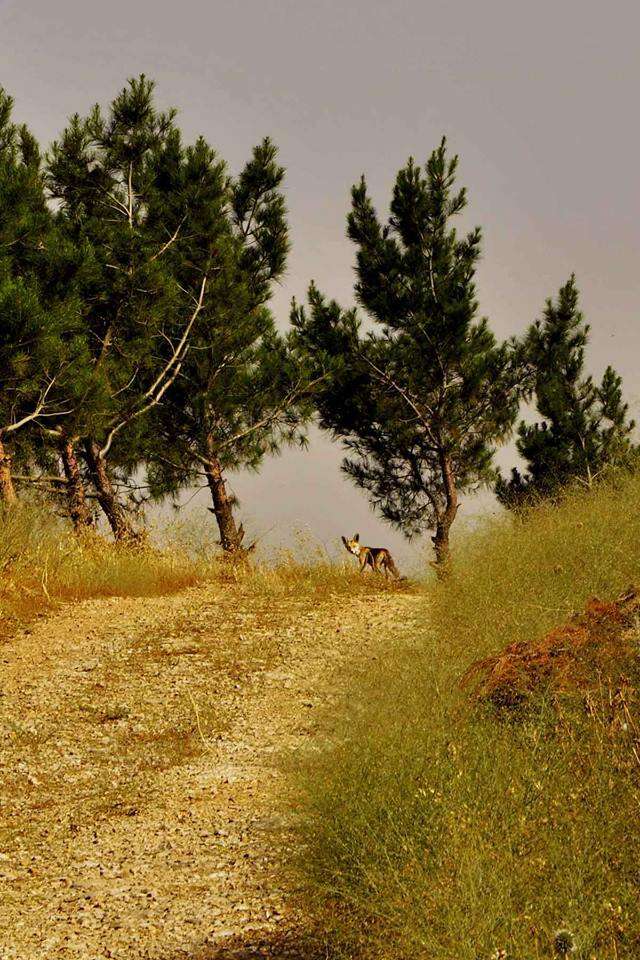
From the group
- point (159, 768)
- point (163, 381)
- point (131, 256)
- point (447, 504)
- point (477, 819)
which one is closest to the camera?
point (477, 819)

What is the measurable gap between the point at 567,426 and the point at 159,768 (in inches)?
635

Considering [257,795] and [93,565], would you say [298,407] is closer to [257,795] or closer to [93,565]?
[93,565]

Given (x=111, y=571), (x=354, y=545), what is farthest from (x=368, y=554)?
(x=111, y=571)

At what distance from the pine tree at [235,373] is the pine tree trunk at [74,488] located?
1.76 meters

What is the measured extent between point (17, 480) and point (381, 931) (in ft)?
41.7

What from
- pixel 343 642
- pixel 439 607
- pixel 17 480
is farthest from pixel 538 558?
pixel 17 480

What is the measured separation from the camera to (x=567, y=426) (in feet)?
65.9

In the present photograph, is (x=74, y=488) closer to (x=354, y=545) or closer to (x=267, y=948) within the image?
(x=354, y=545)

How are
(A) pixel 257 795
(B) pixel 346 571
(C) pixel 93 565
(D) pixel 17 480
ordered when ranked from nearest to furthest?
(A) pixel 257 795 < (C) pixel 93 565 < (B) pixel 346 571 < (D) pixel 17 480

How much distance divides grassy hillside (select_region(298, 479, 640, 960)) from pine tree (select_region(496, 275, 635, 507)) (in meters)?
15.3

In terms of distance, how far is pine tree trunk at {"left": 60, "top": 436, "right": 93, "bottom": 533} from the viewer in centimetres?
1463

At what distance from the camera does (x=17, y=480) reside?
1471cm

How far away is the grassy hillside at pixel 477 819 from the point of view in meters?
2.90

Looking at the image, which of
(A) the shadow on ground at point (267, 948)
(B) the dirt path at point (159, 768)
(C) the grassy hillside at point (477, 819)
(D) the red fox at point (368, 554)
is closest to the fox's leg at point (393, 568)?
(D) the red fox at point (368, 554)
